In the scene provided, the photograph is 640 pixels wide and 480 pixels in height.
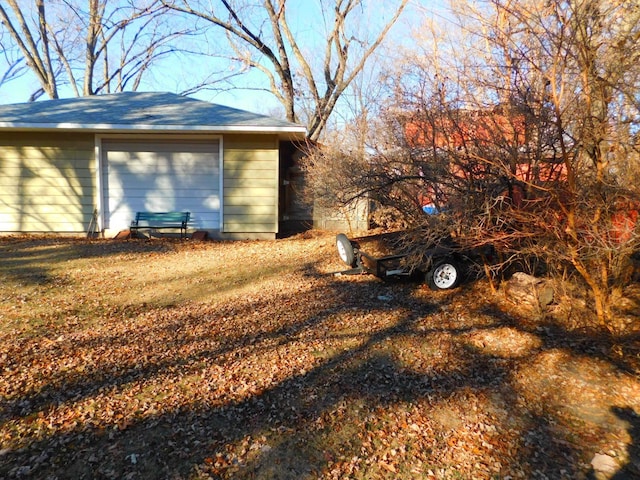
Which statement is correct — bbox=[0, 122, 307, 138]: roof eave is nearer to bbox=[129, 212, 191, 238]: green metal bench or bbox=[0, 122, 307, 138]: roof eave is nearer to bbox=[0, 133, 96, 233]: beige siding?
bbox=[0, 133, 96, 233]: beige siding

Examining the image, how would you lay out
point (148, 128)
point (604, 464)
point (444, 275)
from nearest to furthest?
point (604, 464)
point (444, 275)
point (148, 128)

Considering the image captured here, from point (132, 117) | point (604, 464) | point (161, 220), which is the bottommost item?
point (604, 464)

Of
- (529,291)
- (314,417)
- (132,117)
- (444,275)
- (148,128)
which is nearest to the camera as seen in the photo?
(314,417)

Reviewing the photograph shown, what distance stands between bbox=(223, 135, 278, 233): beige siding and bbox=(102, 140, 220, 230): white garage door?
0.34m

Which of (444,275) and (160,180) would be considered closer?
(444,275)

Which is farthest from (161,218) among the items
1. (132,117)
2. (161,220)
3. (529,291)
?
(529,291)

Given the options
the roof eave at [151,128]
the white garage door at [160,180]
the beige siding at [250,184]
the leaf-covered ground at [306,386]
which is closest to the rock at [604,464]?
the leaf-covered ground at [306,386]

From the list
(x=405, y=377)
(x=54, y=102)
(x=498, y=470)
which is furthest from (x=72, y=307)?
(x=54, y=102)

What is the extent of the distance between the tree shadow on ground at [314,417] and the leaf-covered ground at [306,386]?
0.01 meters

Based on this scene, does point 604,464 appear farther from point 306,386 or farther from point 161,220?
point 161,220

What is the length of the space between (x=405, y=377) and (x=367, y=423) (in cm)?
77

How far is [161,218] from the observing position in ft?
33.7

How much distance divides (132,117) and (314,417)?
9.01m

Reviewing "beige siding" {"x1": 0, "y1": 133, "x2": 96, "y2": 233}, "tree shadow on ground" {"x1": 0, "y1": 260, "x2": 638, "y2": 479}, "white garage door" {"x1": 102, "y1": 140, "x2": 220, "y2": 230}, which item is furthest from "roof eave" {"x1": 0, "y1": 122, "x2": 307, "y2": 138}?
"tree shadow on ground" {"x1": 0, "y1": 260, "x2": 638, "y2": 479}
